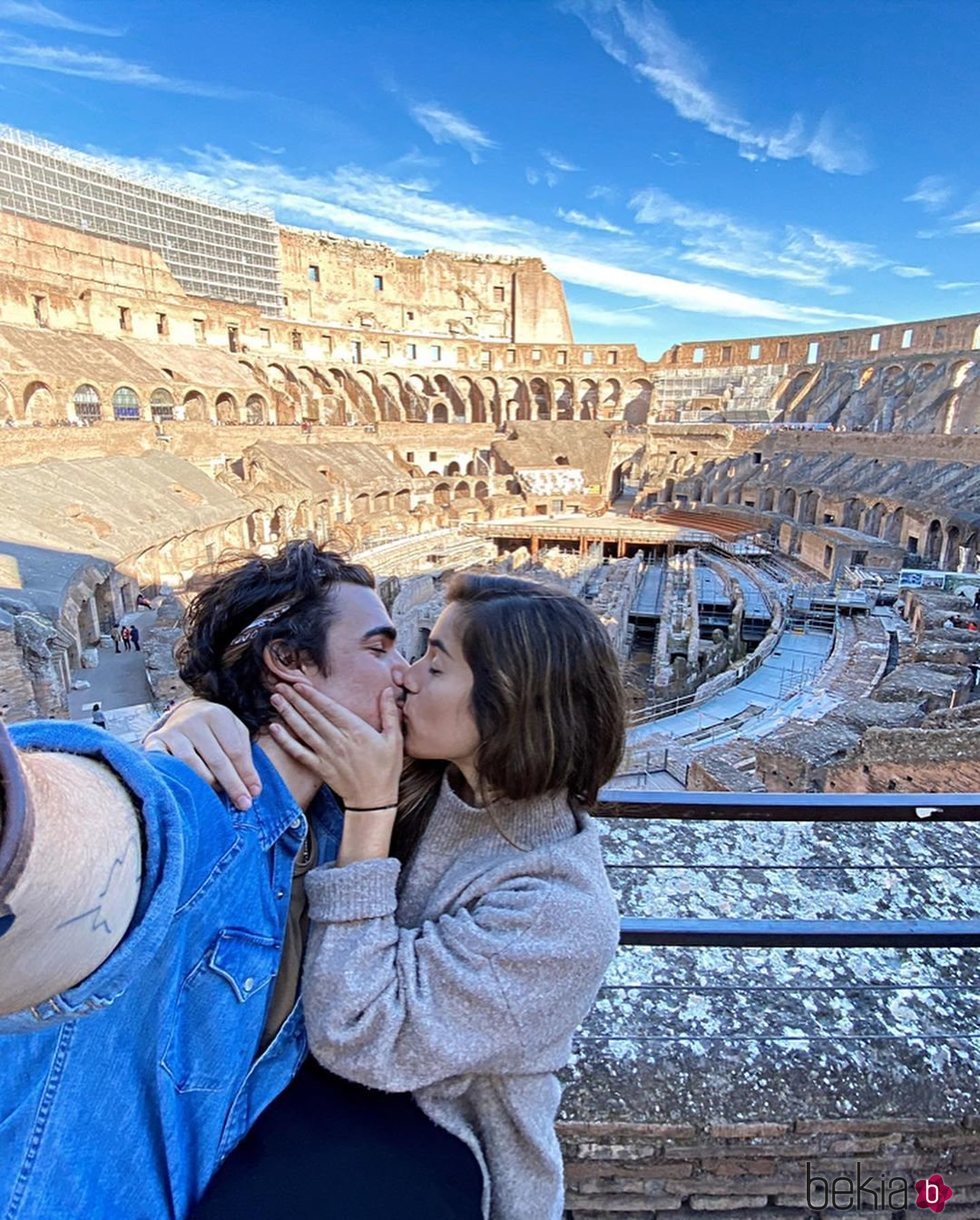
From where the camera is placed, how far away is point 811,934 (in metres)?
1.56

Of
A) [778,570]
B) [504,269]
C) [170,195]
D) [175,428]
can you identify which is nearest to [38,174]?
[170,195]

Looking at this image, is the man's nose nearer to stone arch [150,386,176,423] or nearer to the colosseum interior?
the colosseum interior

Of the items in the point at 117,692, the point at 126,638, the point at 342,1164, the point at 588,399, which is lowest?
the point at 117,692

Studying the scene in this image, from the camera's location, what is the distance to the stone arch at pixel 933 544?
72.2 ft

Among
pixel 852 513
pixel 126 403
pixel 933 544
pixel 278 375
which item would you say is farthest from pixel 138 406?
pixel 933 544

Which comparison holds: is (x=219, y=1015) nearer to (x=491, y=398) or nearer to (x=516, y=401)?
(x=491, y=398)

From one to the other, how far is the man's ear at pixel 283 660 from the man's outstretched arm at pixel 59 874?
0.67m

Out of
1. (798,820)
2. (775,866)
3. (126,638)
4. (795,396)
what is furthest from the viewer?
(795,396)

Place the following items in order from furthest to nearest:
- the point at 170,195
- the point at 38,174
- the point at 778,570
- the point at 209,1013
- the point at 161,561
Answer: the point at 170,195 → the point at 38,174 → the point at 778,570 → the point at 161,561 → the point at 209,1013

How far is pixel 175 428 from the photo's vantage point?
82.5 ft

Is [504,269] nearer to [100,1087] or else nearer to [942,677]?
[942,677]

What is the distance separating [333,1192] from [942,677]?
12455mm

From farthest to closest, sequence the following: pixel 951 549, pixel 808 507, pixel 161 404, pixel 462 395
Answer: pixel 462 395 → pixel 808 507 → pixel 161 404 → pixel 951 549

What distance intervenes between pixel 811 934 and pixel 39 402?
28883 millimetres
